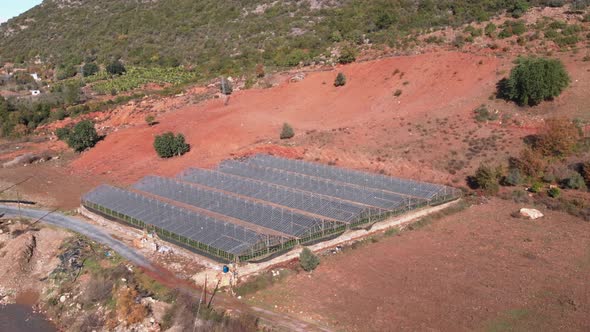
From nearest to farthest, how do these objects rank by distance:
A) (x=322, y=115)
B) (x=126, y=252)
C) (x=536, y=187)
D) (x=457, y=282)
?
1. (x=457, y=282)
2. (x=126, y=252)
3. (x=536, y=187)
4. (x=322, y=115)

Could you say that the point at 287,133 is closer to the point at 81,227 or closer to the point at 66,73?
the point at 81,227

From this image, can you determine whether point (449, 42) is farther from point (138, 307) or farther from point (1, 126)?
point (1, 126)

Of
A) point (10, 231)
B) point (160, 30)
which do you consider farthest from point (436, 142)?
point (160, 30)

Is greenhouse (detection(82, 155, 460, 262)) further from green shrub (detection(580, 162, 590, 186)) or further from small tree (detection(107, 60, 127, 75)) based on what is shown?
small tree (detection(107, 60, 127, 75))

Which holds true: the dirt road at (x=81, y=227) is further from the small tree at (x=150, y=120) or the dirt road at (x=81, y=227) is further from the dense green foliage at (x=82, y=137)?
the small tree at (x=150, y=120)

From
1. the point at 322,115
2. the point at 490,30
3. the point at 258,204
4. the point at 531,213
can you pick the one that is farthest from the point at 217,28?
the point at 531,213

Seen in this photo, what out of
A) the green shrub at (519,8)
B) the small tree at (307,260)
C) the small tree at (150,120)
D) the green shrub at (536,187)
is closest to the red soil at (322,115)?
the small tree at (150,120)

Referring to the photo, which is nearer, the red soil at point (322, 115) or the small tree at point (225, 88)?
the red soil at point (322, 115)
